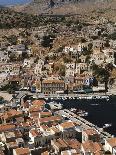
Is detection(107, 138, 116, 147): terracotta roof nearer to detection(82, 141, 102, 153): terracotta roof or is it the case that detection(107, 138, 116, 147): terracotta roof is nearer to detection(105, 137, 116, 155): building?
detection(105, 137, 116, 155): building

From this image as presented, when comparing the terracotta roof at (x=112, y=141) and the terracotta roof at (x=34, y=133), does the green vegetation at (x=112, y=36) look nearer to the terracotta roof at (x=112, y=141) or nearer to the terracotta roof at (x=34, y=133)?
the terracotta roof at (x=34, y=133)

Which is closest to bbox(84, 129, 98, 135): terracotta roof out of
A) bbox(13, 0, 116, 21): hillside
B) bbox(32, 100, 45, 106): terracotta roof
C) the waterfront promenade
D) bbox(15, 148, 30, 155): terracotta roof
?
bbox(15, 148, 30, 155): terracotta roof

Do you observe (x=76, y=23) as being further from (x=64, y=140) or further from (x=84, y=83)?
(x=64, y=140)

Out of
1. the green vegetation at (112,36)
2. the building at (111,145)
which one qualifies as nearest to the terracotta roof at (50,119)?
the building at (111,145)

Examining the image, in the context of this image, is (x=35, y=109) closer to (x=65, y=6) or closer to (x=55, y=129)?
(x=55, y=129)

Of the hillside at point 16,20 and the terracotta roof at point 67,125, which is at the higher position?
the hillside at point 16,20

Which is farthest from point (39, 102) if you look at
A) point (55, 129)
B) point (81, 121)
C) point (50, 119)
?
point (55, 129)

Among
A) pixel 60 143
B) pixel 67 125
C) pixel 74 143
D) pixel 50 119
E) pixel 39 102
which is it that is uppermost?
pixel 67 125

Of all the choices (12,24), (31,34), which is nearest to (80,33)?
(31,34)
